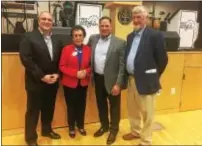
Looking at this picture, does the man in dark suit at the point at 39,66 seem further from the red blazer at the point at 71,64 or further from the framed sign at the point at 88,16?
the framed sign at the point at 88,16

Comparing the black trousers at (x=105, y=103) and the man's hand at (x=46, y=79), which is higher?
the man's hand at (x=46, y=79)

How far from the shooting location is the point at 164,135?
2.76 m

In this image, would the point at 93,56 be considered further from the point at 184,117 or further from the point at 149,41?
the point at 184,117

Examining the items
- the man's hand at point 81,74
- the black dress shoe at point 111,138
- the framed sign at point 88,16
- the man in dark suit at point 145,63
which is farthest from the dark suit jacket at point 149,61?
the framed sign at point 88,16

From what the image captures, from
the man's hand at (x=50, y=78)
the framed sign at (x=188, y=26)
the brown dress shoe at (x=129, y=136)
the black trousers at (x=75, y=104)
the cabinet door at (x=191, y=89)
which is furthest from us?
the framed sign at (x=188, y=26)

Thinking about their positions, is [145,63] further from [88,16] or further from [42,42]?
[88,16]

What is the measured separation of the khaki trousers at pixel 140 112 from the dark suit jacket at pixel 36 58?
793mm

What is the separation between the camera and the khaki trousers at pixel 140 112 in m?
2.32

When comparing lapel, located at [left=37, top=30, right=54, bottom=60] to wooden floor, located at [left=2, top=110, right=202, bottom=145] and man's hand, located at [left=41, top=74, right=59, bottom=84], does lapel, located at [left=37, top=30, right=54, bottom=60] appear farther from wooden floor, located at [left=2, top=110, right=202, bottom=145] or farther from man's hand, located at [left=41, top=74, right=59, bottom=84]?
wooden floor, located at [left=2, top=110, right=202, bottom=145]

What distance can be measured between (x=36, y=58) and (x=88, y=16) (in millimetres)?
1193

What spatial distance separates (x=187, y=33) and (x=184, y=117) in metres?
1.36

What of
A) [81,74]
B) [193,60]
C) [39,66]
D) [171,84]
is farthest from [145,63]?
[193,60]

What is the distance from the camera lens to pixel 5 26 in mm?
3820

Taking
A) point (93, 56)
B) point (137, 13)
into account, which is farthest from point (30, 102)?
point (137, 13)
